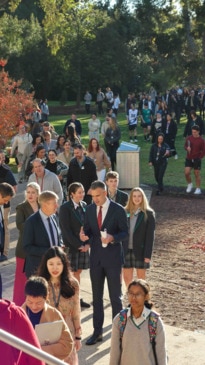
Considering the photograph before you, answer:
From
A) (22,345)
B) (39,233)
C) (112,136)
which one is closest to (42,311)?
(22,345)

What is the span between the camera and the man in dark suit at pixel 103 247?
8.57m

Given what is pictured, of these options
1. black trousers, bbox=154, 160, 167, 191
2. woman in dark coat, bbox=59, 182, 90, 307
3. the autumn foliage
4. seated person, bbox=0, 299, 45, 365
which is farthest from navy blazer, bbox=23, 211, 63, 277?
the autumn foliage

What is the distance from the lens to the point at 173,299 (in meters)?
10.6

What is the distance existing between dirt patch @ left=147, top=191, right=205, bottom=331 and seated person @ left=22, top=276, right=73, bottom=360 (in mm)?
3917

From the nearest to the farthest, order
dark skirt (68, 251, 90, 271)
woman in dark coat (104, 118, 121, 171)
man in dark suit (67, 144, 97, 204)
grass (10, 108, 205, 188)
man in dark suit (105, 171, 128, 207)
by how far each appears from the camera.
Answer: dark skirt (68, 251, 90, 271), man in dark suit (105, 171, 128, 207), man in dark suit (67, 144, 97, 204), grass (10, 108, 205, 188), woman in dark coat (104, 118, 121, 171)

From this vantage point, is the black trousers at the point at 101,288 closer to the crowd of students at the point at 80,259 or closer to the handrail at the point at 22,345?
the crowd of students at the point at 80,259

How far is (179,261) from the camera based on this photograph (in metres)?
12.9

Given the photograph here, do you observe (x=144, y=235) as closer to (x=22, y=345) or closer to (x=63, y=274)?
(x=63, y=274)

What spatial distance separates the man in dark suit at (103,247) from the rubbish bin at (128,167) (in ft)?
34.2

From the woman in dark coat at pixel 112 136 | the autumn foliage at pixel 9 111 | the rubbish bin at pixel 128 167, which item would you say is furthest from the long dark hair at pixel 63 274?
the autumn foliage at pixel 9 111

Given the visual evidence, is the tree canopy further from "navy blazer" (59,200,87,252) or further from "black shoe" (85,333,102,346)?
"black shoe" (85,333,102,346)

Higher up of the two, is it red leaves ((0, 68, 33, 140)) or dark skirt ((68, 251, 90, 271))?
red leaves ((0, 68, 33, 140))

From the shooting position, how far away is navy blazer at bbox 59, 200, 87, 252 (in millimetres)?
9688

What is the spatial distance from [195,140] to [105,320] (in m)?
9.92
